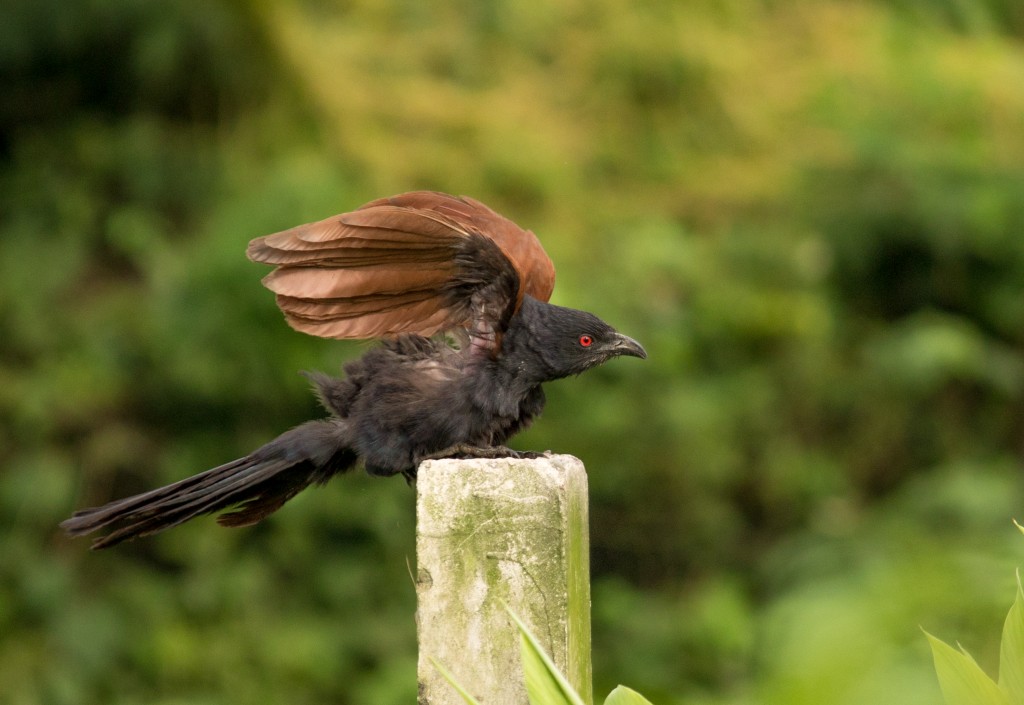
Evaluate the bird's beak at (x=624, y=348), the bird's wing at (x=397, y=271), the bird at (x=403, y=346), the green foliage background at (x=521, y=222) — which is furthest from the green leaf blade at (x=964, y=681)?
the green foliage background at (x=521, y=222)

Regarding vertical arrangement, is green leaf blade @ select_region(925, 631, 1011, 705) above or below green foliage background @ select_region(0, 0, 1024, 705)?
above

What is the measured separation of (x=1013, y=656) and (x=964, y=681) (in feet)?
0.36

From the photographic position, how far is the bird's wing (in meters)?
2.10

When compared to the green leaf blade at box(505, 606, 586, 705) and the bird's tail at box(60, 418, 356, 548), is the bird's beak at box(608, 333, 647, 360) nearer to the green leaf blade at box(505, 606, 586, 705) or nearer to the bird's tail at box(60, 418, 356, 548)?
the bird's tail at box(60, 418, 356, 548)

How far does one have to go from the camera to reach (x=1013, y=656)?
105cm

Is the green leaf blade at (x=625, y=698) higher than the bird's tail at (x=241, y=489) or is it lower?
higher

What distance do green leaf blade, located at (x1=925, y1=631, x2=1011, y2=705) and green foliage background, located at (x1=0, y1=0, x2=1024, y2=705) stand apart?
366 cm

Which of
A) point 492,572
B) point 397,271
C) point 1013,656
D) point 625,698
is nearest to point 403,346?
point 397,271

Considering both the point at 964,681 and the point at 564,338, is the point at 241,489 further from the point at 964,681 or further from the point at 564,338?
the point at 964,681

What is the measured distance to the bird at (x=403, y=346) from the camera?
212 cm

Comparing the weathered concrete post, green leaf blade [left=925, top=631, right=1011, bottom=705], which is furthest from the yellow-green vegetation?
the weathered concrete post

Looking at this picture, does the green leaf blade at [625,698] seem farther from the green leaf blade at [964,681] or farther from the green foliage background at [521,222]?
the green foliage background at [521,222]

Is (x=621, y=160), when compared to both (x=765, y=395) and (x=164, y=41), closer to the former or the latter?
(x=765, y=395)

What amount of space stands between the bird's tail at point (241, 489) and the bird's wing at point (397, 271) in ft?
0.84
